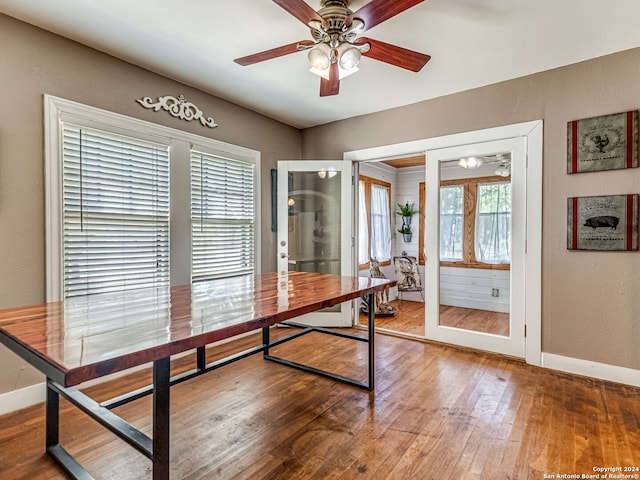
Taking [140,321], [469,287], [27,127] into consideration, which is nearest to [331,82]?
[140,321]

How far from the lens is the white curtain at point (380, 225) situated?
18.8 ft

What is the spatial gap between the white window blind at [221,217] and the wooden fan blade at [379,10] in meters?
2.19

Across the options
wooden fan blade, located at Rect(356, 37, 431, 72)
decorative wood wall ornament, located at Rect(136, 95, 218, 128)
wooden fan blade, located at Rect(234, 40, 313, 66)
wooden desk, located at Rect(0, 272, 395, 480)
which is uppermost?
decorative wood wall ornament, located at Rect(136, 95, 218, 128)

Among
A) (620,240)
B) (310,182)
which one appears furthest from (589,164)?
(310,182)

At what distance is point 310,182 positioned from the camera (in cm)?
435

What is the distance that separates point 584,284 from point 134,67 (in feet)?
14.0

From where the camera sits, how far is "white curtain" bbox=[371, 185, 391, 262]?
5719mm

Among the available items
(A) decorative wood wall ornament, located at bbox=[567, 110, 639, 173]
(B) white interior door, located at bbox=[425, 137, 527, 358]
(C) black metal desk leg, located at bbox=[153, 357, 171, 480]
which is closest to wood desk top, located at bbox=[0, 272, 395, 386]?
(C) black metal desk leg, located at bbox=[153, 357, 171, 480]

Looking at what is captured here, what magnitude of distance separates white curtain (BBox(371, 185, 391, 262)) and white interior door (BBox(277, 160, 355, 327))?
1482 millimetres

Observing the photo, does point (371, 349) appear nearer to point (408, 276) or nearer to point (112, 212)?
point (112, 212)

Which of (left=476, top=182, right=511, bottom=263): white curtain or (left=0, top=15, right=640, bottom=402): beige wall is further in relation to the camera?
(left=476, top=182, right=511, bottom=263): white curtain

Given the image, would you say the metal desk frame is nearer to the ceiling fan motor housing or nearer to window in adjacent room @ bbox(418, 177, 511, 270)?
the ceiling fan motor housing

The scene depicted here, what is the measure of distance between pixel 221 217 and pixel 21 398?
7.07ft

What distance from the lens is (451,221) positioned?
3.70m
